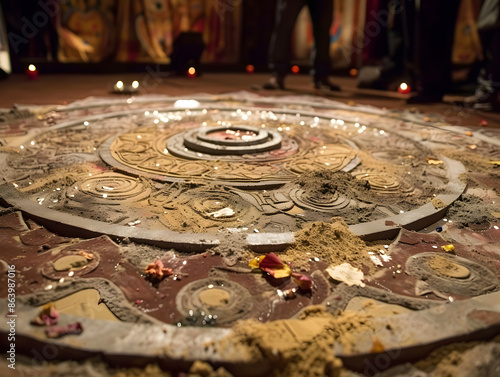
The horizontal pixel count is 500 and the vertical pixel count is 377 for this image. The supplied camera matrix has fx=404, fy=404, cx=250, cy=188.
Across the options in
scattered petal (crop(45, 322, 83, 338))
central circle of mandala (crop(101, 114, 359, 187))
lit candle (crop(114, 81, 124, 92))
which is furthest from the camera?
lit candle (crop(114, 81, 124, 92))

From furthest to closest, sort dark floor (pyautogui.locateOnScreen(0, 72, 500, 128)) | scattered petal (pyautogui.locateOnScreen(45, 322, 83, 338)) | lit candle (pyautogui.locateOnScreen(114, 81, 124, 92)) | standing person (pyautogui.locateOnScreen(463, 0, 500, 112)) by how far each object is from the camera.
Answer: lit candle (pyautogui.locateOnScreen(114, 81, 124, 92)) → dark floor (pyautogui.locateOnScreen(0, 72, 500, 128)) → standing person (pyautogui.locateOnScreen(463, 0, 500, 112)) → scattered petal (pyautogui.locateOnScreen(45, 322, 83, 338))

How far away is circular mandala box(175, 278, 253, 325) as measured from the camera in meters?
1.65

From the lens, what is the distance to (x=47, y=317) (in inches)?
59.6

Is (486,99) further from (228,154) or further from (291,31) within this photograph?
(228,154)

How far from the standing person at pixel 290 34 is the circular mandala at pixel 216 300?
542 centimetres

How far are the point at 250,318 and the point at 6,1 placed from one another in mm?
8526

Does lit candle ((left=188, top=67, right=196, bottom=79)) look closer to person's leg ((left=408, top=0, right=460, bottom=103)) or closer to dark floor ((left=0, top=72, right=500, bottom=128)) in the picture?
dark floor ((left=0, top=72, right=500, bottom=128))

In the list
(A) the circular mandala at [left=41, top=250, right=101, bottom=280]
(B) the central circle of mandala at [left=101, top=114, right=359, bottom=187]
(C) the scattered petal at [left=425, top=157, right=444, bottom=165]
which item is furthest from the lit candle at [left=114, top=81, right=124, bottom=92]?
(A) the circular mandala at [left=41, top=250, right=101, bottom=280]

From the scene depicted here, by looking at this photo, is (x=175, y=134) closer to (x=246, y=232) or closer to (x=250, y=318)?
(x=246, y=232)

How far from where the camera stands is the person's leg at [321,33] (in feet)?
21.5

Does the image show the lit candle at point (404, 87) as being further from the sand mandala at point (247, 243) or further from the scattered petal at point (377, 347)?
the scattered petal at point (377, 347)

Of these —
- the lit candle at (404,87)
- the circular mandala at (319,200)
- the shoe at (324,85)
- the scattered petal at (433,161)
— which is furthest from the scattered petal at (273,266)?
the shoe at (324,85)

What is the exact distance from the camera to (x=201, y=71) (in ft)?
31.5

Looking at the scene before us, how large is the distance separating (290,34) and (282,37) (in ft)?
0.45
